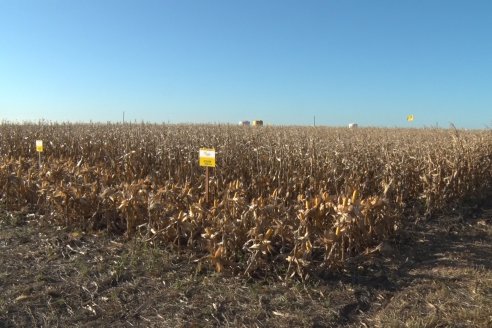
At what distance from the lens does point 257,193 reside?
6.48m

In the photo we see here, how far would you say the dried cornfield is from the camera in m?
4.30

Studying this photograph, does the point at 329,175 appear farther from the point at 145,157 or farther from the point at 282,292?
the point at 145,157

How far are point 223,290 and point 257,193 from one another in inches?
106

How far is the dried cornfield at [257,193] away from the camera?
14.1 ft

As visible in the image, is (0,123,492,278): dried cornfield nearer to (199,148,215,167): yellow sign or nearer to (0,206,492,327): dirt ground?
(0,206,492,327): dirt ground

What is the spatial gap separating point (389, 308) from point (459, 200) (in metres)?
4.23

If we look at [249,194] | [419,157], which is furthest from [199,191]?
[419,157]

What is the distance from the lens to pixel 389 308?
3.58 m

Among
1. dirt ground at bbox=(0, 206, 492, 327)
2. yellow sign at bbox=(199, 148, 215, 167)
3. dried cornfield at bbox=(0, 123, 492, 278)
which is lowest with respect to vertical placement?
dirt ground at bbox=(0, 206, 492, 327)

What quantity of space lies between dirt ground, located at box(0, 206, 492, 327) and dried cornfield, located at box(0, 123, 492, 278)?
0.24 meters

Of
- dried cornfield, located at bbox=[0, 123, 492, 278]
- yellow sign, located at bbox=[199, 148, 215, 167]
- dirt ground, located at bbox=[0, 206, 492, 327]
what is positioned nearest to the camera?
dirt ground, located at bbox=[0, 206, 492, 327]

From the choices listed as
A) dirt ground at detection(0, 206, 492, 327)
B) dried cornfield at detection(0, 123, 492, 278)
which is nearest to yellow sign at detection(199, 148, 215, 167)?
dried cornfield at detection(0, 123, 492, 278)

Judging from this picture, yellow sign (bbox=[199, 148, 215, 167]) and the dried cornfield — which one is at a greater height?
yellow sign (bbox=[199, 148, 215, 167])

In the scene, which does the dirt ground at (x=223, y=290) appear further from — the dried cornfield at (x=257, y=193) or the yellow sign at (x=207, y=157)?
the yellow sign at (x=207, y=157)
